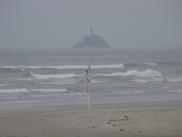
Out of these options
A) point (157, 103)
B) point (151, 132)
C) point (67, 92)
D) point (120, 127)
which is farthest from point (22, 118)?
point (67, 92)

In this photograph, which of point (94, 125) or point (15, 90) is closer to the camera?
point (94, 125)

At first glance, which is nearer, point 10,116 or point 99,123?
point 99,123

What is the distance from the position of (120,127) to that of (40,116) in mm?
3323

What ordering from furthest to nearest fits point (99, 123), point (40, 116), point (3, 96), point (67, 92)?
point (67, 92) < point (3, 96) < point (40, 116) < point (99, 123)

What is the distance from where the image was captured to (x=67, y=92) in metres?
22.7

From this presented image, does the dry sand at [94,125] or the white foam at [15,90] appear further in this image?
the white foam at [15,90]

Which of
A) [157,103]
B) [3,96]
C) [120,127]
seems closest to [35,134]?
[120,127]

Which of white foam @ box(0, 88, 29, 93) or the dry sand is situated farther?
white foam @ box(0, 88, 29, 93)

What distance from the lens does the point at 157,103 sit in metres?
17.1

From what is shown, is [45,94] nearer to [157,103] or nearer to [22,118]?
[157,103]

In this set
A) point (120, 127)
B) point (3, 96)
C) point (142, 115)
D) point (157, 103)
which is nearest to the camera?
point (120, 127)

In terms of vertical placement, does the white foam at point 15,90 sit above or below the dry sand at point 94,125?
below

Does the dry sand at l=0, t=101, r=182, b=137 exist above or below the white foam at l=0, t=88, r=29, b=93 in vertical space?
above

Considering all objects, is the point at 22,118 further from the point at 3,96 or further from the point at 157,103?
the point at 3,96
